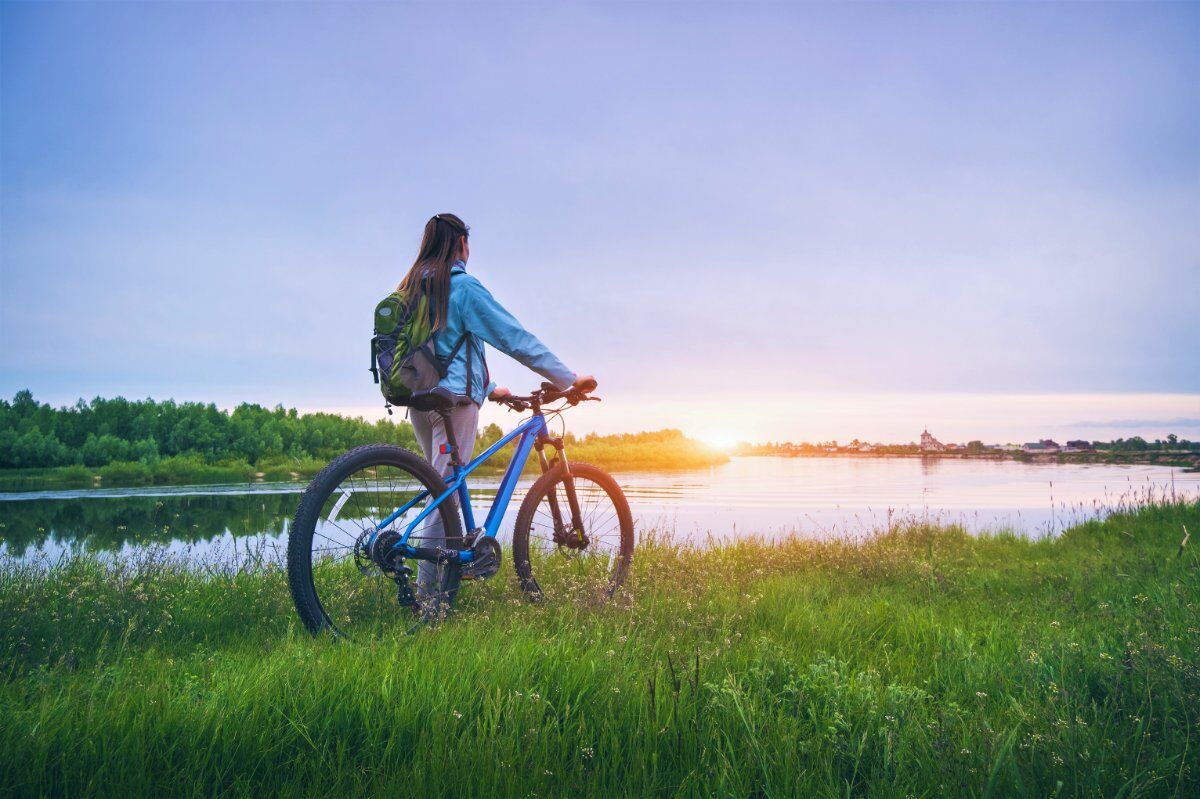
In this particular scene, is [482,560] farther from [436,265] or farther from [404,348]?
[436,265]

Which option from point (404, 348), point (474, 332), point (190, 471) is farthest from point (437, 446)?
point (190, 471)

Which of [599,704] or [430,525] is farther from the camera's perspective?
[430,525]

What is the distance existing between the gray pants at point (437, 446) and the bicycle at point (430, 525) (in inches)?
0.6

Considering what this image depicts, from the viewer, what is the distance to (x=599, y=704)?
8.70 ft

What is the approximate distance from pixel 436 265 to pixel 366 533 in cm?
188

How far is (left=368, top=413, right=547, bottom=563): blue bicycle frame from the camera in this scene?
4.15m

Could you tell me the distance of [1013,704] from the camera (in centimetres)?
263

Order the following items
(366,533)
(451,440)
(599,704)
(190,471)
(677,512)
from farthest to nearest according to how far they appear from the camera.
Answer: (190,471), (677,512), (451,440), (366,533), (599,704)

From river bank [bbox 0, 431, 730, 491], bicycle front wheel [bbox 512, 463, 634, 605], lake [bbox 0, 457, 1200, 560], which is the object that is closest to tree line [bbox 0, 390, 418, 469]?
river bank [bbox 0, 431, 730, 491]

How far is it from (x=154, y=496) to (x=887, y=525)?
602 inches

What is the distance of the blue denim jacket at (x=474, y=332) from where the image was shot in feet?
14.7

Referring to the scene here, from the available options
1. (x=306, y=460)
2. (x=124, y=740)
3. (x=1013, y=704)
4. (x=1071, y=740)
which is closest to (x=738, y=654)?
(x=1013, y=704)

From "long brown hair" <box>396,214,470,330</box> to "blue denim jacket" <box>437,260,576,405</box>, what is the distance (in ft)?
0.23

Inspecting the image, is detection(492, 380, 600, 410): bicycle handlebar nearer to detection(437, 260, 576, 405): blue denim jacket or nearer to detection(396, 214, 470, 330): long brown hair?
detection(437, 260, 576, 405): blue denim jacket
